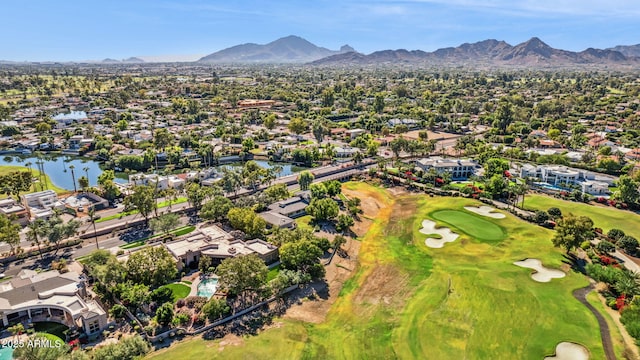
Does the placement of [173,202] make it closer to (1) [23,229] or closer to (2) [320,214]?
(1) [23,229]

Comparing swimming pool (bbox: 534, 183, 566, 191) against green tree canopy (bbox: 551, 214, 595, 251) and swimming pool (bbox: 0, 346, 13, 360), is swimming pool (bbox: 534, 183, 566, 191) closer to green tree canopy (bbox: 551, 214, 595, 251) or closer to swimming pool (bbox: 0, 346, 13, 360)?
green tree canopy (bbox: 551, 214, 595, 251)

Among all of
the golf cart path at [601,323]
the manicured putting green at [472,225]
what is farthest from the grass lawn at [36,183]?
the golf cart path at [601,323]

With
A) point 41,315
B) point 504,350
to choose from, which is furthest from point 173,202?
point 504,350

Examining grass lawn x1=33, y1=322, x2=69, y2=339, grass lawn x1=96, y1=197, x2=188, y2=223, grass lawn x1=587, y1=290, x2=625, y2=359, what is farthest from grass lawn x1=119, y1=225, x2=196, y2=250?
grass lawn x1=587, y1=290, x2=625, y2=359

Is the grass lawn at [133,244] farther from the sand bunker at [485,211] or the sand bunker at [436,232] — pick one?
→ the sand bunker at [485,211]

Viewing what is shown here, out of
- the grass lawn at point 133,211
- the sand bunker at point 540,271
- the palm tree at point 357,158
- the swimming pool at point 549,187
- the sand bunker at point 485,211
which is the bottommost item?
the sand bunker at point 540,271

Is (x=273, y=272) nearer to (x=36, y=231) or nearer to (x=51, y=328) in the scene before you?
(x=51, y=328)
